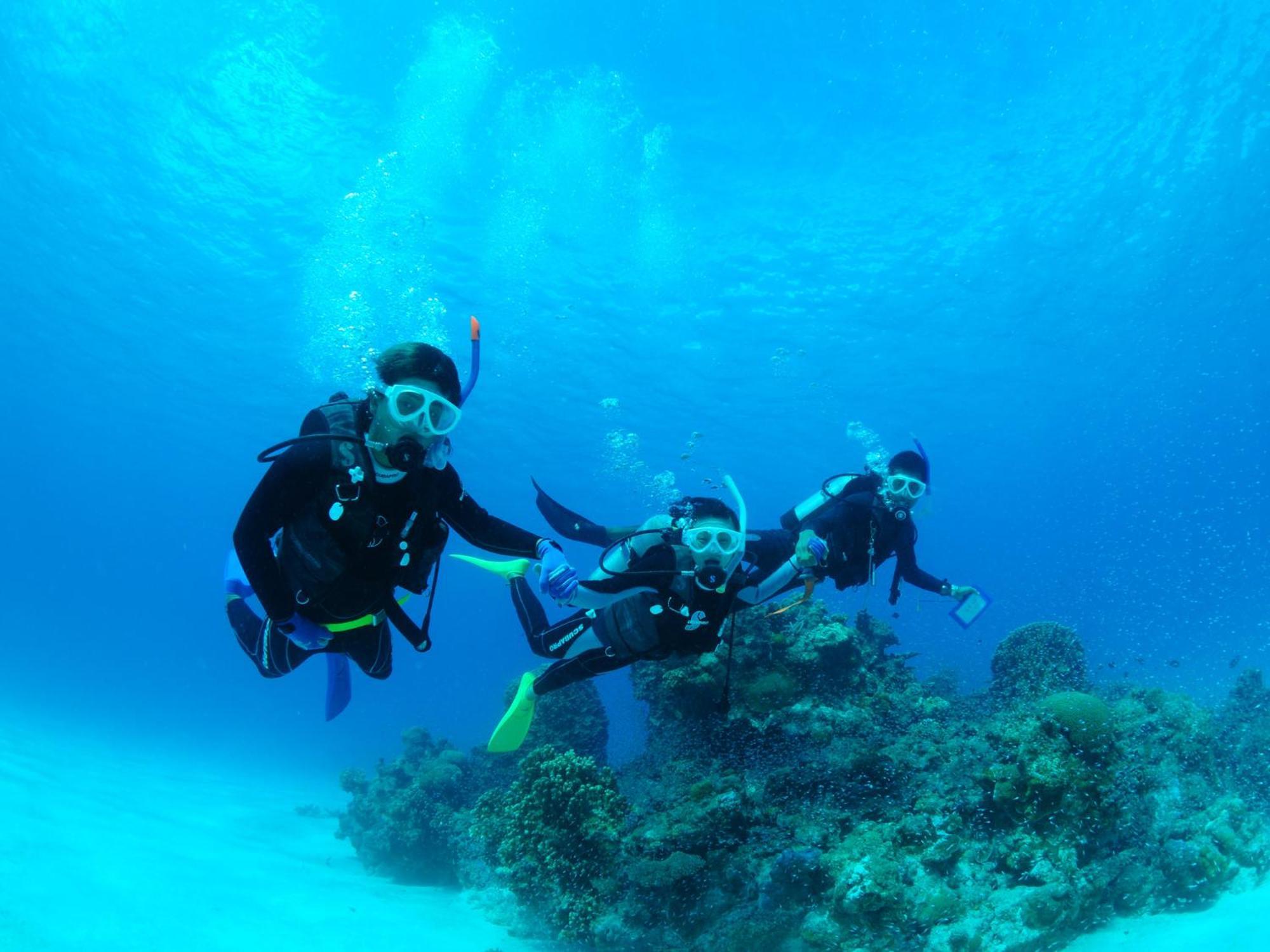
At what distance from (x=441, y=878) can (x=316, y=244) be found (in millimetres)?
20513

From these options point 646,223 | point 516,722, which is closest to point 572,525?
point 516,722

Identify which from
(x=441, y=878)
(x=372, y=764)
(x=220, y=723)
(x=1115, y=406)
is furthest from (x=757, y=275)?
(x=220, y=723)

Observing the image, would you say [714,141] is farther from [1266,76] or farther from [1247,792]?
[1247,792]

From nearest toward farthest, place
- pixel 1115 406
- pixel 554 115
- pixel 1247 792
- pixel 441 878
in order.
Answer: pixel 1247 792
pixel 441 878
pixel 554 115
pixel 1115 406

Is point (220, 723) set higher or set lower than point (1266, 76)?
lower

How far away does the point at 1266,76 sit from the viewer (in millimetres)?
18719

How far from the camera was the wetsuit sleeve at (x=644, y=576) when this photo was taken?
5.90 meters

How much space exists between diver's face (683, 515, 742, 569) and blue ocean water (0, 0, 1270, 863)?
12.9 feet

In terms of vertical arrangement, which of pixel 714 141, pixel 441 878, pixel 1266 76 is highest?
pixel 1266 76

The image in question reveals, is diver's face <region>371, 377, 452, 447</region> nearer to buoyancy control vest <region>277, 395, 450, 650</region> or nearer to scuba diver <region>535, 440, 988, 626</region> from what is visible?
buoyancy control vest <region>277, 395, 450, 650</region>

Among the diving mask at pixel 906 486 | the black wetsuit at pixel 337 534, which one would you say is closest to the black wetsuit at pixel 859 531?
the diving mask at pixel 906 486

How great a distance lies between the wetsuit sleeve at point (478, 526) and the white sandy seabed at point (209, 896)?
4.98 metres

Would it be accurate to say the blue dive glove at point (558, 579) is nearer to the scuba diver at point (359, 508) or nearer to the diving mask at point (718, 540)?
the scuba diver at point (359, 508)

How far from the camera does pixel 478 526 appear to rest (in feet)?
17.5
